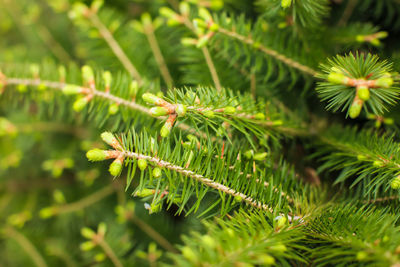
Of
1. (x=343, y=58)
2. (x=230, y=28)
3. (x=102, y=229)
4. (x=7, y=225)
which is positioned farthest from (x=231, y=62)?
(x=7, y=225)

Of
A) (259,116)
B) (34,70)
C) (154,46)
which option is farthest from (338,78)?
(34,70)

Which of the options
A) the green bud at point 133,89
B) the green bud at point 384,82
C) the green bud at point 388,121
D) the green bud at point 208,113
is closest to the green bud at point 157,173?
the green bud at point 208,113

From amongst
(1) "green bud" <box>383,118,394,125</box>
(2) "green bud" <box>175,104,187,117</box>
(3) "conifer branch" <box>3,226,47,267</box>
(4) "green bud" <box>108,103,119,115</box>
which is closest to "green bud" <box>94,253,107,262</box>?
(3) "conifer branch" <box>3,226,47,267</box>

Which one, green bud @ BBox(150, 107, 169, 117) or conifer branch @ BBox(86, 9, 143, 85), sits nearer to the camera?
green bud @ BBox(150, 107, 169, 117)

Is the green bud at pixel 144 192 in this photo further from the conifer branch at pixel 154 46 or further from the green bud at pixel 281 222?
the conifer branch at pixel 154 46

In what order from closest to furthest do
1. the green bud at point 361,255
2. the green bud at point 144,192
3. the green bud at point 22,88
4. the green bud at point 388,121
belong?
the green bud at point 361,255 → the green bud at point 144,192 → the green bud at point 388,121 → the green bud at point 22,88

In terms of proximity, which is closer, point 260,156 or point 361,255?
point 361,255

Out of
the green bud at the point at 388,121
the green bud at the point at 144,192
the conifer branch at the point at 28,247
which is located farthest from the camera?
the conifer branch at the point at 28,247

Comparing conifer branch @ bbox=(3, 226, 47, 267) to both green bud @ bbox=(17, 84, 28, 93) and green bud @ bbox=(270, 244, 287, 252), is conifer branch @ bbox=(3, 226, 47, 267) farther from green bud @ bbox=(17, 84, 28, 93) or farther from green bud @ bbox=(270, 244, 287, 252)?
green bud @ bbox=(270, 244, 287, 252)

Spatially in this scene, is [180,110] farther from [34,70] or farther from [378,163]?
[34,70]
